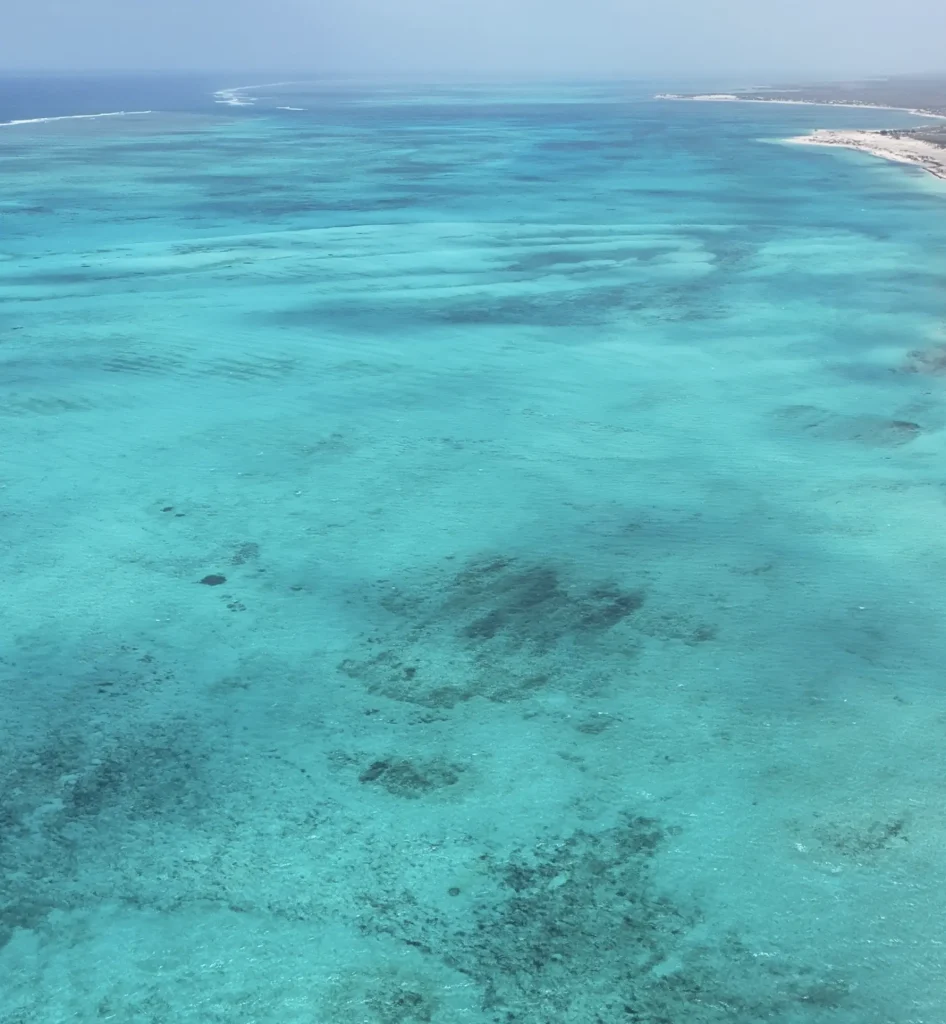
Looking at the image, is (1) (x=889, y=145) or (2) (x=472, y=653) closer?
(2) (x=472, y=653)

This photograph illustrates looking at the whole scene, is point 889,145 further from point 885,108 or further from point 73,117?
point 73,117

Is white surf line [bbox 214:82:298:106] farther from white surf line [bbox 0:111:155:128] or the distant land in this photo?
the distant land

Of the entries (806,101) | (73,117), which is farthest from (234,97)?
(806,101)

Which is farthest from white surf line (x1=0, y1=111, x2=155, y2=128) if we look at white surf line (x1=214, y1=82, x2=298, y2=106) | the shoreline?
the shoreline

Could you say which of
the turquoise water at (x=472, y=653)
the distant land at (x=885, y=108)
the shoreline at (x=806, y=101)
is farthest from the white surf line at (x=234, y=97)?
the turquoise water at (x=472, y=653)

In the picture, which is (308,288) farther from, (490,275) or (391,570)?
(391,570)

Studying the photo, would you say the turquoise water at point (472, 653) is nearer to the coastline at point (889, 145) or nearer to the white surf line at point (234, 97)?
the coastline at point (889, 145)
